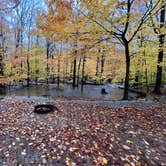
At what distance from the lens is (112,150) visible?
4195 millimetres

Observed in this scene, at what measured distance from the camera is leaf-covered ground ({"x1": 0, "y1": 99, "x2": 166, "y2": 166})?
382cm

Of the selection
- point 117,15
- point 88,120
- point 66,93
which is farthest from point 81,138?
point 66,93

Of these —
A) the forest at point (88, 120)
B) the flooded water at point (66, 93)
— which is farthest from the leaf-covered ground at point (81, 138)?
the flooded water at point (66, 93)

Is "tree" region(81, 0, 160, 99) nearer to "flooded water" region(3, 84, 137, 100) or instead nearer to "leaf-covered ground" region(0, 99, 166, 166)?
"leaf-covered ground" region(0, 99, 166, 166)

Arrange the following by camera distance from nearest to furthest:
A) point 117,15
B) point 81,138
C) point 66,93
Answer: point 81,138 → point 117,15 → point 66,93

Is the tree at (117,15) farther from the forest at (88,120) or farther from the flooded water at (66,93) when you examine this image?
the flooded water at (66,93)

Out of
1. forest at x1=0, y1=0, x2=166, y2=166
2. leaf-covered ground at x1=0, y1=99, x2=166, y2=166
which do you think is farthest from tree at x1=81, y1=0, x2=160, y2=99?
leaf-covered ground at x1=0, y1=99, x2=166, y2=166

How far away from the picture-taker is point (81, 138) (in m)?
4.63

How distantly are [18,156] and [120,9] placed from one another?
7658 mm

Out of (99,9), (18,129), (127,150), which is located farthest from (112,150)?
(99,9)

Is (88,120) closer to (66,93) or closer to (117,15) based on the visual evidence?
(117,15)

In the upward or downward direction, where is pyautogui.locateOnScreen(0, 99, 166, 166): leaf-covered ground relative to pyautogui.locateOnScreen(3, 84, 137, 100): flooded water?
upward

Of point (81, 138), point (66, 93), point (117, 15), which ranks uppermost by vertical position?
point (117, 15)

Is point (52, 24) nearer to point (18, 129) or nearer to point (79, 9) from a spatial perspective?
point (79, 9)
